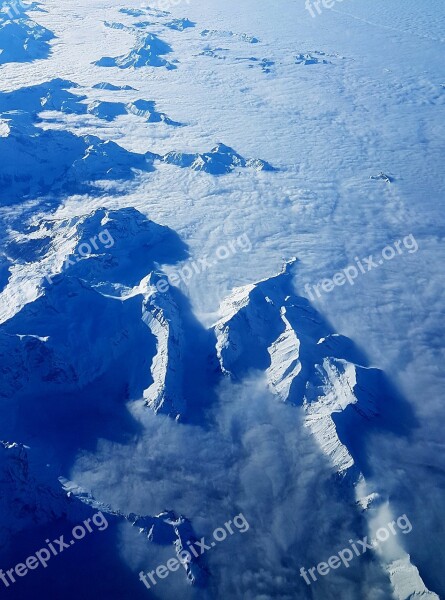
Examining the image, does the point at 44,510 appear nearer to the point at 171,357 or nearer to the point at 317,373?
the point at 171,357

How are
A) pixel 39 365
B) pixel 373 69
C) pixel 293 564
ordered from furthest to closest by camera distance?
pixel 373 69 → pixel 39 365 → pixel 293 564

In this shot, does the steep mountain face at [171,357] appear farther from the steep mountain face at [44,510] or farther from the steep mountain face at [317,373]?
the steep mountain face at [44,510]

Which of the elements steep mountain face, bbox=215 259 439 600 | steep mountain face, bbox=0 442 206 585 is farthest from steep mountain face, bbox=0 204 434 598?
steep mountain face, bbox=0 442 206 585

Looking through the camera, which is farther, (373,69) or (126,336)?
(373,69)

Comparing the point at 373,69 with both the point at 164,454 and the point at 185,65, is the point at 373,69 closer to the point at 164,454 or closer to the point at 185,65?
the point at 185,65

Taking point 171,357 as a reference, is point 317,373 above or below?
above

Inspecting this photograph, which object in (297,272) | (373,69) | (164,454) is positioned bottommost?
(164,454)

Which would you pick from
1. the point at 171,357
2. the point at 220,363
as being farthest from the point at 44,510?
the point at 220,363

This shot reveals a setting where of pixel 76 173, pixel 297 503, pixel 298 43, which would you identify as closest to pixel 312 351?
pixel 297 503

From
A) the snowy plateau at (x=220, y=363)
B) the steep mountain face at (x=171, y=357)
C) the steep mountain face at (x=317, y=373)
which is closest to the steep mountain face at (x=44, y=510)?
the snowy plateau at (x=220, y=363)
